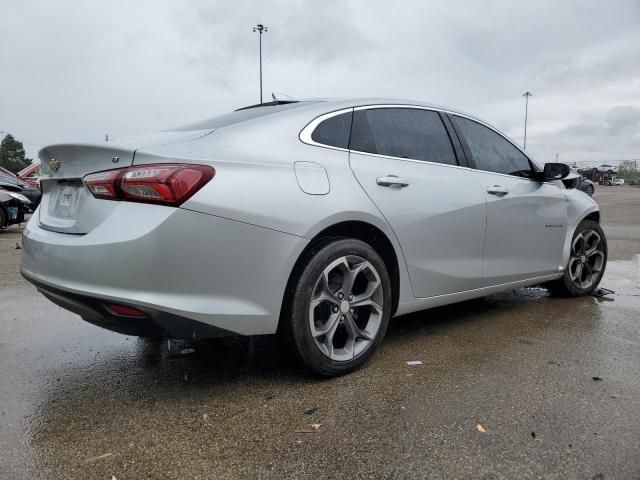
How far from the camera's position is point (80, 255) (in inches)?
91.8

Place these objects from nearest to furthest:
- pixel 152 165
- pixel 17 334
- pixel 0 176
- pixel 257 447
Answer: pixel 257 447
pixel 152 165
pixel 17 334
pixel 0 176

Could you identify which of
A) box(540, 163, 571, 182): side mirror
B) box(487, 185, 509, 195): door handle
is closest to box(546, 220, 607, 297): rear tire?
box(540, 163, 571, 182): side mirror

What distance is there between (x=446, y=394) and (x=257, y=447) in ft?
3.42

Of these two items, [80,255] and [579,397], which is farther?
[579,397]

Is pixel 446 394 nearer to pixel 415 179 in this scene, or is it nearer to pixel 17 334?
pixel 415 179

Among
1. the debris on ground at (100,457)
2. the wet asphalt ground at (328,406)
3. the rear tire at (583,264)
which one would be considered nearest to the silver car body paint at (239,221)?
the wet asphalt ground at (328,406)

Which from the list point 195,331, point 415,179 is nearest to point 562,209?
point 415,179

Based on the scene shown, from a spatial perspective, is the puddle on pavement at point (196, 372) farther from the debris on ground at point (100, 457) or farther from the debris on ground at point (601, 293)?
the debris on ground at point (601, 293)

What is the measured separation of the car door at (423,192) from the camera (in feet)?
9.87

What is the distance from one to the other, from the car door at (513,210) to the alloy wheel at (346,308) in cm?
113

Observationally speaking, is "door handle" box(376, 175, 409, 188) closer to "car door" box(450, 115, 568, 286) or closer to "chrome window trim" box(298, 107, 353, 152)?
"chrome window trim" box(298, 107, 353, 152)

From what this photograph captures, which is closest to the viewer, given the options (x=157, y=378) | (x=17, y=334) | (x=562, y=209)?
(x=157, y=378)

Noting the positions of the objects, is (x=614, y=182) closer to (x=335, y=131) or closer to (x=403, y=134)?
(x=403, y=134)

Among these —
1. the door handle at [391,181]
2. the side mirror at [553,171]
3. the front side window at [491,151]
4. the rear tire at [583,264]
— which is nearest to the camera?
the door handle at [391,181]
